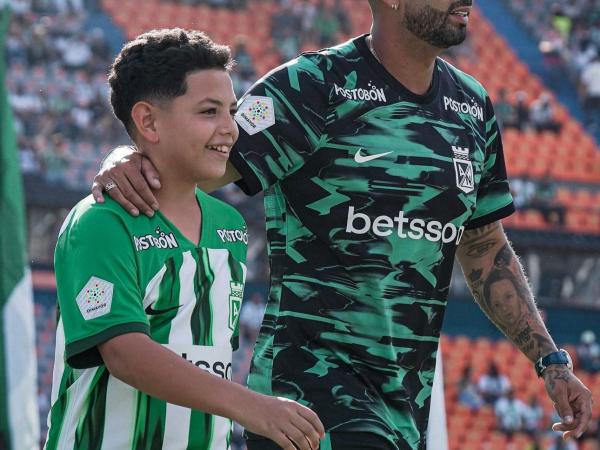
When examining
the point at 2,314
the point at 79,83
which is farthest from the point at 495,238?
the point at 79,83

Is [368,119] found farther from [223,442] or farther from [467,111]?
[223,442]

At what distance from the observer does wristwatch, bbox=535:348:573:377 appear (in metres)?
3.65

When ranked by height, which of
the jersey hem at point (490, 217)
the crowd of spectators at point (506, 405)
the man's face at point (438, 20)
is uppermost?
the man's face at point (438, 20)

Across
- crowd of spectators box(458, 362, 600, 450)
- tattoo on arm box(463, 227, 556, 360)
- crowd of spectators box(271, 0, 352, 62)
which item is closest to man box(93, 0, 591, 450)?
tattoo on arm box(463, 227, 556, 360)

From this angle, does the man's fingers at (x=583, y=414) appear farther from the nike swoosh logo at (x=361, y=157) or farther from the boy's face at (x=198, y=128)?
the boy's face at (x=198, y=128)

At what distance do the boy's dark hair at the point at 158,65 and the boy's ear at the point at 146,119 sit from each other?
17mm

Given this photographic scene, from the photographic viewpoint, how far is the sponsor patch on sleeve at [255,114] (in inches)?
131

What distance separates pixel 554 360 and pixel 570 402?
152 mm

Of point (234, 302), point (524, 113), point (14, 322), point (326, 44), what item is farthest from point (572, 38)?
point (234, 302)

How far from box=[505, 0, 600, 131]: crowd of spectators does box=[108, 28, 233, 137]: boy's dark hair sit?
65.9ft

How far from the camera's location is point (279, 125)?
3.33 meters

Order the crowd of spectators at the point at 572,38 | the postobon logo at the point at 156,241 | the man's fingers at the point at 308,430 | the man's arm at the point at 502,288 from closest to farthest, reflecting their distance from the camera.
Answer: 1. the man's fingers at the point at 308,430
2. the postobon logo at the point at 156,241
3. the man's arm at the point at 502,288
4. the crowd of spectators at the point at 572,38

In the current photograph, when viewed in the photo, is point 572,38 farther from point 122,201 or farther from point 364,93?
point 122,201

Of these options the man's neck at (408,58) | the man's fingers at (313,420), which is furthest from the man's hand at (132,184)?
the man's neck at (408,58)
